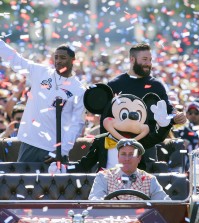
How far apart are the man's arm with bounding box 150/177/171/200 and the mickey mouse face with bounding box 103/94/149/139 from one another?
143 centimetres

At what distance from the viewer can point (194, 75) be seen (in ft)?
60.8

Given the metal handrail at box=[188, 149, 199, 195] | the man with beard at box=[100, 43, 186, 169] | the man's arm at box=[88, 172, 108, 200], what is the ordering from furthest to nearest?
the man with beard at box=[100, 43, 186, 169] → the man's arm at box=[88, 172, 108, 200] → the metal handrail at box=[188, 149, 199, 195]

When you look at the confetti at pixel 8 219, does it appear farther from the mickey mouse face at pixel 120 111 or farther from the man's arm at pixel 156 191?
the mickey mouse face at pixel 120 111

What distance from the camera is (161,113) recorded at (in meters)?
11.1

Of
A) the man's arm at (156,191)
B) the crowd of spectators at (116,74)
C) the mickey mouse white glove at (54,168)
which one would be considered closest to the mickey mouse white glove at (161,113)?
the mickey mouse white glove at (54,168)

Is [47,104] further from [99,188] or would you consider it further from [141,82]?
[99,188]

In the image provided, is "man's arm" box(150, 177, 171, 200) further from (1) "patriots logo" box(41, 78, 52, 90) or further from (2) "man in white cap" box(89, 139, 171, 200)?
(1) "patriots logo" box(41, 78, 52, 90)

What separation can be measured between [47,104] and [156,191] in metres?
2.82

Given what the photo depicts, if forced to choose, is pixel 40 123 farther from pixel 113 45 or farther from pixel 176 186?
pixel 113 45

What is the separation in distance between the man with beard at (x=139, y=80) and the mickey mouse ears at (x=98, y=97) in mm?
575

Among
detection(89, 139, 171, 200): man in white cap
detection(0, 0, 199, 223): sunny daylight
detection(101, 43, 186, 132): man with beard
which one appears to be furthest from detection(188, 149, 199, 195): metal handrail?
detection(101, 43, 186, 132): man with beard

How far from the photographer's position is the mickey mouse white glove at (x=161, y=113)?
1111 centimetres

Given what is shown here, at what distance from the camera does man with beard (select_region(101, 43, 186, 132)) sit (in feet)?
38.4

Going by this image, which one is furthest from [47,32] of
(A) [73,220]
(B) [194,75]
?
(A) [73,220]
